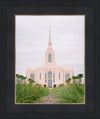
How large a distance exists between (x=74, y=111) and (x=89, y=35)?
59cm

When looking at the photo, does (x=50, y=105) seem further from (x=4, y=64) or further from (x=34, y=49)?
(x=34, y=49)

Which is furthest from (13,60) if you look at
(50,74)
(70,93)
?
(70,93)

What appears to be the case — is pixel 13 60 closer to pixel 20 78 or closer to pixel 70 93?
pixel 20 78

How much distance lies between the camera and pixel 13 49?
1.13 metres

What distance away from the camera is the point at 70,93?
1.33 meters

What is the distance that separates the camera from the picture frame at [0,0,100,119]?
3.53 feet

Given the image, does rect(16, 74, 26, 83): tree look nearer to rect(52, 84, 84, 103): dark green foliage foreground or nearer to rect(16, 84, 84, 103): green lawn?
rect(16, 84, 84, 103): green lawn

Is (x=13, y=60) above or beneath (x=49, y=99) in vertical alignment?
above

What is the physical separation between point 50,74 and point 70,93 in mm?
285

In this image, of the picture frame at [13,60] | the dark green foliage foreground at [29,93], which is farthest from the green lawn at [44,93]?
the picture frame at [13,60]

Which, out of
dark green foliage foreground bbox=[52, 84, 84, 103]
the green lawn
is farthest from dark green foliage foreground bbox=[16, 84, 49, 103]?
dark green foliage foreground bbox=[52, 84, 84, 103]

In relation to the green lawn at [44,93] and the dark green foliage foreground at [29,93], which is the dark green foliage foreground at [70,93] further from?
the dark green foliage foreground at [29,93]

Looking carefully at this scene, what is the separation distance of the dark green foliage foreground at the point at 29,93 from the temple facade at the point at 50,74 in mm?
75

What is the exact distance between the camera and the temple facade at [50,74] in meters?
1.39
